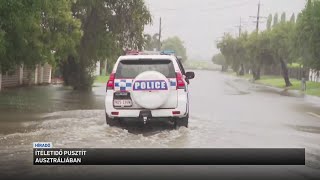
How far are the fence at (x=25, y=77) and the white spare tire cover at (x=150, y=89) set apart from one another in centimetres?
1307

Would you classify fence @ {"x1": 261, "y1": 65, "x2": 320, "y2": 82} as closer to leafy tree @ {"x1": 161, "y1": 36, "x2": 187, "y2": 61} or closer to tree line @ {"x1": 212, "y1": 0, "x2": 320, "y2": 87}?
tree line @ {"x1": 212, "y1": 0, "x2": 320, "y2": 87}

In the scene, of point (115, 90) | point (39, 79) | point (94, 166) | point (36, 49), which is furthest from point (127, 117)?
point (39, 79)

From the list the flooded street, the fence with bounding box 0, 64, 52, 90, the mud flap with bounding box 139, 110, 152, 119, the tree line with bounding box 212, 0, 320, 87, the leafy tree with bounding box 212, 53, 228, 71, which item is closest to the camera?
the flooded street

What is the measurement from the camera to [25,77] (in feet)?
96.9

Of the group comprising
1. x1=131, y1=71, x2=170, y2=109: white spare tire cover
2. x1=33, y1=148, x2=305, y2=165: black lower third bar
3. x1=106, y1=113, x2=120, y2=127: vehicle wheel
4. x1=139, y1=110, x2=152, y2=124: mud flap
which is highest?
x1=131, y1=71, x2=170, y2=109: white spare tire cover

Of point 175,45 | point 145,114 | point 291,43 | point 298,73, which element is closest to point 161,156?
point 145,114

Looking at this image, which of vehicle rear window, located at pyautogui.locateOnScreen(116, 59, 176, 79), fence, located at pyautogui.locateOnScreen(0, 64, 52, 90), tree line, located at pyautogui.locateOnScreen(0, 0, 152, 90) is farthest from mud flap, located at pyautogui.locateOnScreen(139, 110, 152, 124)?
fence, located at pyautogui.locateOnScreen(0, 64, 52, 90)

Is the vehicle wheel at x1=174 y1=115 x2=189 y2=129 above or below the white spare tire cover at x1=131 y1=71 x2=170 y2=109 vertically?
below

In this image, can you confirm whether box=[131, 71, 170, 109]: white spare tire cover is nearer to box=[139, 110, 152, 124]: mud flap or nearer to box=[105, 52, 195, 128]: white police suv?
box=[105, 52, 195, 128]: white police suv

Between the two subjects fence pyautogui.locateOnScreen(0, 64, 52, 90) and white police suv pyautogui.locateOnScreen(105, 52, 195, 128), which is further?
fence pyautogui.locateOnScreen(0, 64, 52, 90)

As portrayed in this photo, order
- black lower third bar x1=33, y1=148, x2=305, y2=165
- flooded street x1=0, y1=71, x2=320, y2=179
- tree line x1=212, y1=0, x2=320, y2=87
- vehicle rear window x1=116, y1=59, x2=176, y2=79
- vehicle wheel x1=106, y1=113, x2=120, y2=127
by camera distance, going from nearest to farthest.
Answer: black lower third bar x1=33, y1=148, x2=305, y2=165 < flooded street x1=0, y1=71, x2=320, y2=179 < vehicle rear window x1=116, y1=59, x2=176, y2=79 < vehicle wheel x1=106, y1=113, x2=120, y2=127 < tree line x1=212, y1=0, x2=320, y2=87

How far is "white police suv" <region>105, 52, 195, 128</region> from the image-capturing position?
9.57m

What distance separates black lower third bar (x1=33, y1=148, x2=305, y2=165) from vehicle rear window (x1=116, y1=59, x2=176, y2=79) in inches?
202

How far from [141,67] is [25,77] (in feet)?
68.5
